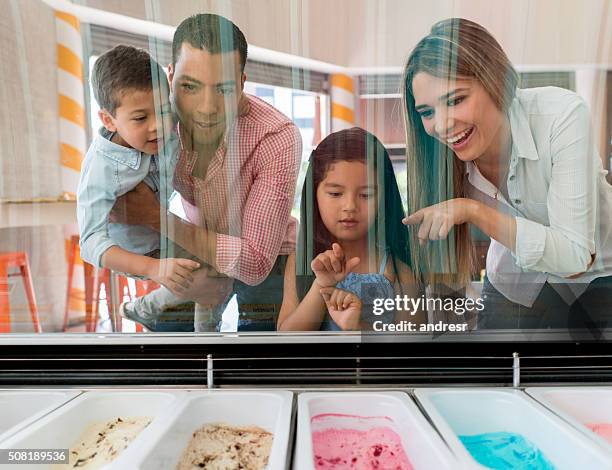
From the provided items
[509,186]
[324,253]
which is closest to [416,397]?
[324,253]

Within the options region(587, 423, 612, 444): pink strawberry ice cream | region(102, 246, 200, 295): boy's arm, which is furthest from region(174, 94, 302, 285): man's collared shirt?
region(587, 423, 612, 444): pink strawberry ice cream

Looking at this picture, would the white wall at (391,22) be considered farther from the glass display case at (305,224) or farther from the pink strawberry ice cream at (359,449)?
the pink strawberry ice cream at (359,449)

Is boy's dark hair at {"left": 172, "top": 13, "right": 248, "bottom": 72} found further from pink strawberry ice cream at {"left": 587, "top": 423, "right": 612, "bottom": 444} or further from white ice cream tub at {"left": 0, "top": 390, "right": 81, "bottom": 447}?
pink strawberry ice cream at {"left": 587, "top": 423, "right": 612, "bottom": 444}

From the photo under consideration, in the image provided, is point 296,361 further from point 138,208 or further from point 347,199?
point 138,208

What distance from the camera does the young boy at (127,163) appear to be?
4.50 ft

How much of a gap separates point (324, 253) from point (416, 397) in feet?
1.66

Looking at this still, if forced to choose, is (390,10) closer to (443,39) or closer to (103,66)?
(443,39)

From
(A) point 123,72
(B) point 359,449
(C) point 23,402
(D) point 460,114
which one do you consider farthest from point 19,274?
(D) point 460,114

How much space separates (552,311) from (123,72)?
1444mm

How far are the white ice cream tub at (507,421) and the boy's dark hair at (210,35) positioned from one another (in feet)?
3.69

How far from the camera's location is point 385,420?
140cm

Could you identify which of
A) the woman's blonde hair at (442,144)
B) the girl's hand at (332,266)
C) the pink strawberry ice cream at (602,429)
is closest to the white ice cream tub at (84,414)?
A: the girl's hand at (332,266)

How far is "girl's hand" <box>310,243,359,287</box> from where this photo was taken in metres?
1.44

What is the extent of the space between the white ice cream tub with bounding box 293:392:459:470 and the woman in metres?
0.36
